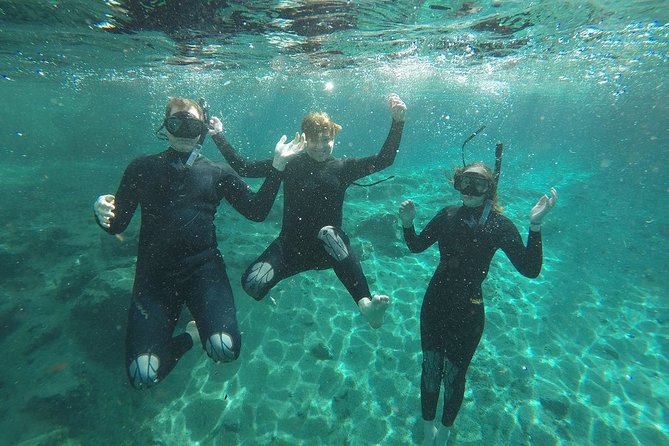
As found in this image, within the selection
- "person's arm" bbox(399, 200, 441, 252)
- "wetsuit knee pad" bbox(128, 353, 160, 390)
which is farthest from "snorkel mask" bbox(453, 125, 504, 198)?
"wetsuit knee pad" bbox(128, 353, 160, 390)

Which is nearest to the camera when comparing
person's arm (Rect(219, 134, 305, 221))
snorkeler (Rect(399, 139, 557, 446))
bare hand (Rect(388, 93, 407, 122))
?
person's arm (Rect(219, 134, 305, 221))

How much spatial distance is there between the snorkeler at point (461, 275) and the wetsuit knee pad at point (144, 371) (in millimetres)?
3343

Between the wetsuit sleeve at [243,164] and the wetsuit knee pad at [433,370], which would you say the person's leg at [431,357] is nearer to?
the wetsuit knee pad at [433,370]

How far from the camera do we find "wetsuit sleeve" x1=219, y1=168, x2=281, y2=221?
14.2 ft

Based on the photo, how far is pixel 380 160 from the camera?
462 cm

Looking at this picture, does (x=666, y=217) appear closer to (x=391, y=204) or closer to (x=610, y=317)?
(x=610, y=317)

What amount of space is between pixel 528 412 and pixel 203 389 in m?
6.34

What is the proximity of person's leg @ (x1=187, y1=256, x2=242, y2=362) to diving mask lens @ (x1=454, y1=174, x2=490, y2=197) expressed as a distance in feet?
10.9

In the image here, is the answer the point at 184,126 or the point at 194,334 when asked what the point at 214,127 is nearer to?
the point at 184,126

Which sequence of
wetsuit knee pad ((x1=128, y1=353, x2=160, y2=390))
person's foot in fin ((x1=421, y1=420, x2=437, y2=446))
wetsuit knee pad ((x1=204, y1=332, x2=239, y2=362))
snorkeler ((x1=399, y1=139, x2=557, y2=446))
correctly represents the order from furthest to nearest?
person's foot in fin ((x1=421, y1=420, x2=437, y2=446)) → snorkeler ((x1=399, y1=139, x2=557, y2=446)) → wetsuit knee pad ((x1=204, y1=332, x2=239, y2=362)) → wetsuit knee pad ((x1=128, y1=353, x2=160, y2=390))

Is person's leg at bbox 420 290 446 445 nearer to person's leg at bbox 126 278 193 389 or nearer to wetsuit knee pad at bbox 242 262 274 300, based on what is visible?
wetsuit knee pad at bbox 242 262 274 300

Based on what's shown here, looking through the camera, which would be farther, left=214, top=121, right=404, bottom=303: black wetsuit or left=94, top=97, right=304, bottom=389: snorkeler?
left=214, top=121, right=404, bottom=303: black wetsuit

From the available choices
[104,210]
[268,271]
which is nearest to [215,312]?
[268,271]

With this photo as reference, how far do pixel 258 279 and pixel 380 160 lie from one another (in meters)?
2.37
